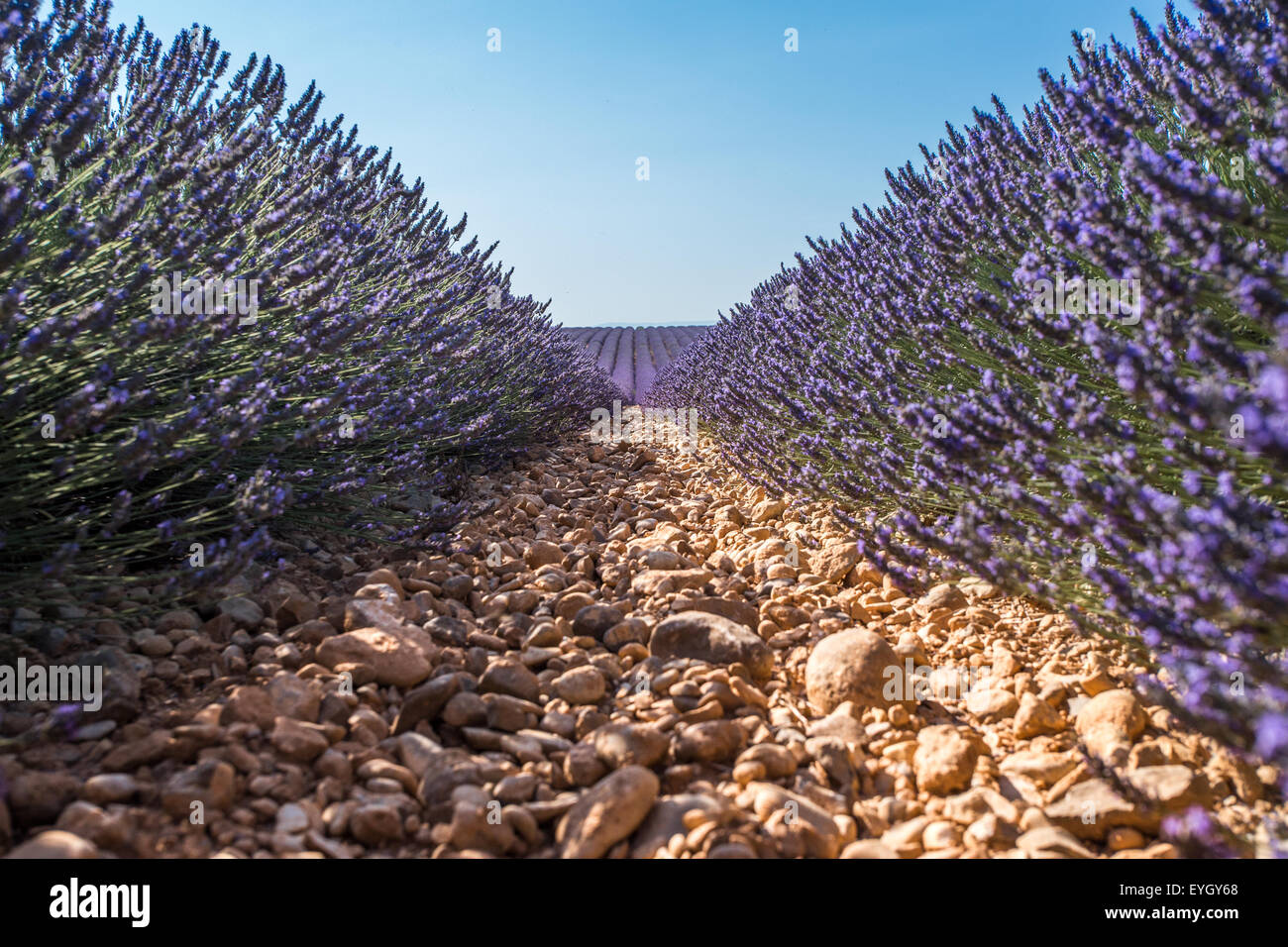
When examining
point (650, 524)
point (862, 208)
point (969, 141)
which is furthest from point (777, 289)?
point (650, 524)

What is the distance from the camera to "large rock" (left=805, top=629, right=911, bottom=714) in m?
1.93

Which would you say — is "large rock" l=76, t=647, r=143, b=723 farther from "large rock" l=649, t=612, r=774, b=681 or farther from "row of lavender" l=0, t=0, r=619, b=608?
"large rock" l=649, t=612, r=774, b=681

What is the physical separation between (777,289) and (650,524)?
3.45 meters

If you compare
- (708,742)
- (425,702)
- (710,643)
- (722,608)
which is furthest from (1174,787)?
(425,702)

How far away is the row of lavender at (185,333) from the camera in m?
1.87

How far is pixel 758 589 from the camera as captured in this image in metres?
2.77

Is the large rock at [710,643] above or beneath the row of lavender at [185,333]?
beneath

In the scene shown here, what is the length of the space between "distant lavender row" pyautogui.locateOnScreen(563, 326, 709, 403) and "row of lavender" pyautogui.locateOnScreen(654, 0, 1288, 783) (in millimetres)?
8100

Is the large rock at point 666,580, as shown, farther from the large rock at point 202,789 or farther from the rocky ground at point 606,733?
the large rock at point 202,789

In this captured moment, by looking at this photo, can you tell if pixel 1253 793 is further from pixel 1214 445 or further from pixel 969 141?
pixel 969 141

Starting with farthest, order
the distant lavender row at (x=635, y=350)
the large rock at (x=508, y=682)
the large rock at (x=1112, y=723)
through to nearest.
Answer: the distant lavender row at (x=635, y=350), the large rock at (x=508, y=682), the large rock at (x=1112, y=723)

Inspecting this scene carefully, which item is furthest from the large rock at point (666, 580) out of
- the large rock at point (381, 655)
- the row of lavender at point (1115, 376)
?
the large rock at point (381, 655)

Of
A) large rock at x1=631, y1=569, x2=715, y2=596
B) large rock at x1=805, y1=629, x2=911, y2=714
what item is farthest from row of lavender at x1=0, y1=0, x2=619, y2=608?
large rock at x1=805, y1=629, x2=911, y2=714

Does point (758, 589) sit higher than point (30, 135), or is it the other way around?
point (30, 135)
